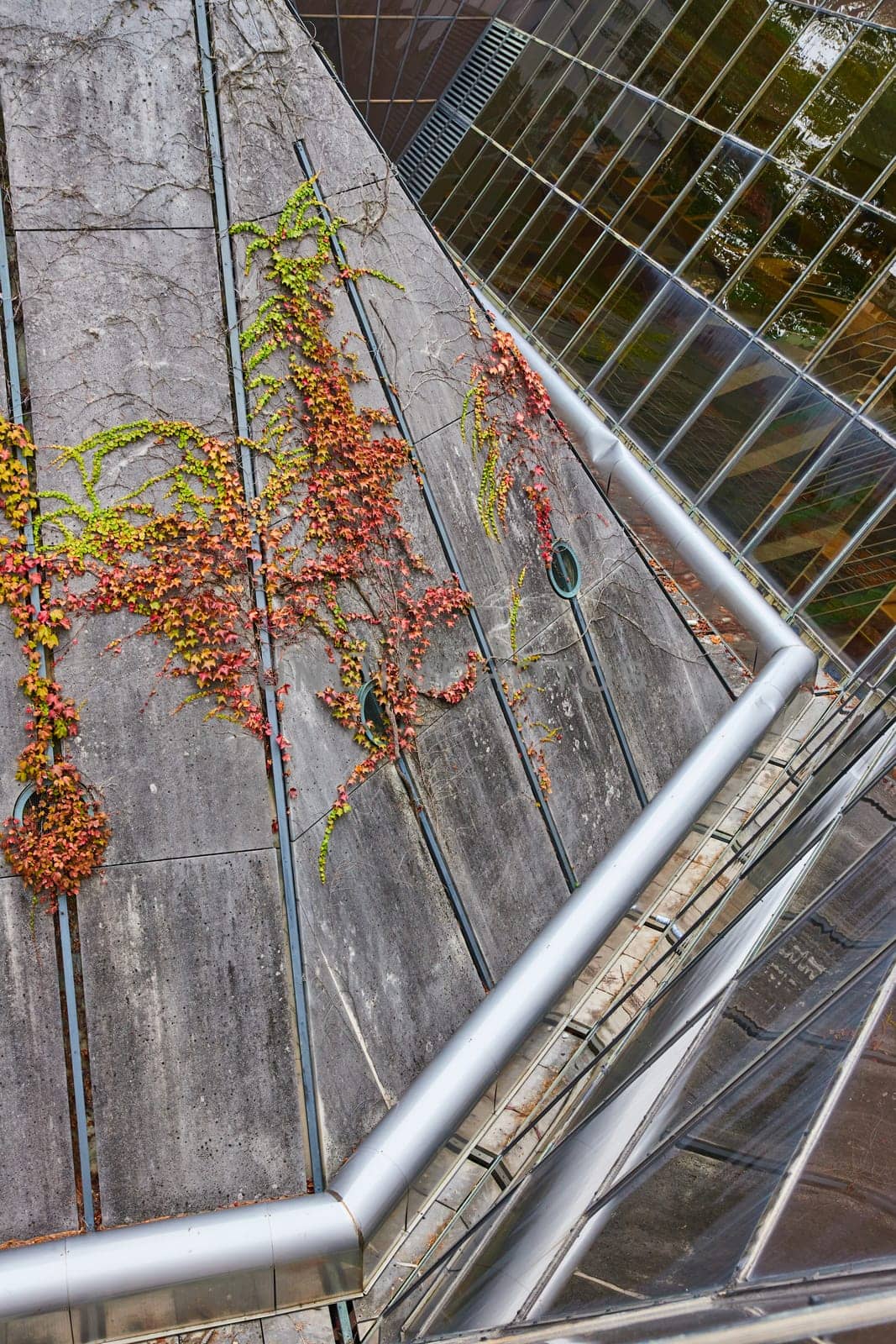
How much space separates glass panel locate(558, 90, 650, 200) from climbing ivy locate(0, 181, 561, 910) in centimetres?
701

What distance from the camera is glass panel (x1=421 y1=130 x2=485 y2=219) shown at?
15.6 metres

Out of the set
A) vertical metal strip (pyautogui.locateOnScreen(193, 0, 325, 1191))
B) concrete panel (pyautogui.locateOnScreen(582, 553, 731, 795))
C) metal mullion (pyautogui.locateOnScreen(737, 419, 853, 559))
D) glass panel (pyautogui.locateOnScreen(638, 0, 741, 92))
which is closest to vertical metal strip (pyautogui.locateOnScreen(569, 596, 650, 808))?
concrete panel (pyautogui.locateOnScreen(582, 553, 731, 795))

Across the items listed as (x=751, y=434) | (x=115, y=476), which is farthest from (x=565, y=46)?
(x=115, y=476)

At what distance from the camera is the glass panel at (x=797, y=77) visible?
458 inches

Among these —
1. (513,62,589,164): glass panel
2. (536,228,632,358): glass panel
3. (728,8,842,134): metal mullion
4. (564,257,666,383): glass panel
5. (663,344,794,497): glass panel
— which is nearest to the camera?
(728,8,842,134): metal mullion

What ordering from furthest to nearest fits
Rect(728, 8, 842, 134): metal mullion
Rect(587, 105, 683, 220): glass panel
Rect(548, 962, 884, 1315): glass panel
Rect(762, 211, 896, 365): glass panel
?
Rect(587, 105, 683, 220): glass panel
Rect(728, 8, 842, 134): metal mullion
Rect(762, 211, 896, 365): glass panel
Rect(548, 962, 884, 1315): glass panel

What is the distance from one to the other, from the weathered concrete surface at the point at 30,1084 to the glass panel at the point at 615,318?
10395 mm

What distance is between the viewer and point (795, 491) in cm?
1202

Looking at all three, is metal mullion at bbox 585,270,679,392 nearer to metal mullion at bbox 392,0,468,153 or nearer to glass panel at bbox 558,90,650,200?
glass panel at bbox 558,90,650,200

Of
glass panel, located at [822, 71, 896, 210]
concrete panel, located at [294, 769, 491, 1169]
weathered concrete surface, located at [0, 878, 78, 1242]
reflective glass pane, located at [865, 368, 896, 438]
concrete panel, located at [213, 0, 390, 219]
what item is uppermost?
glass panel, located at [822, 71, 896, 210]

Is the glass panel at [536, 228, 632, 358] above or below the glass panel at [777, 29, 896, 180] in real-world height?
below

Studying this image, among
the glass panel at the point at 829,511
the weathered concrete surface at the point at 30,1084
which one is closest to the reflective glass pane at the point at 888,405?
the glass panel at the point at 829,511

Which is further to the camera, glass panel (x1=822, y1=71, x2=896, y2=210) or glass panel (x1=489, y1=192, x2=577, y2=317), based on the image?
glass panel (x1=489, y1=192, x2=577, y2=317)

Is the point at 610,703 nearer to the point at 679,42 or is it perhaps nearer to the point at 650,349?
the point at 650,349
